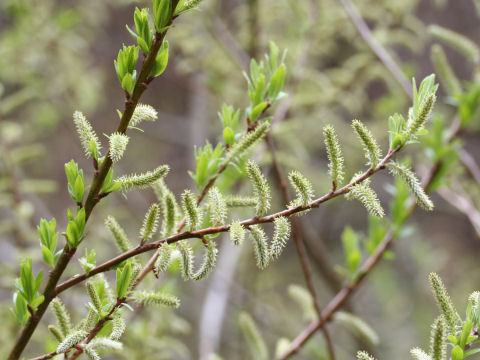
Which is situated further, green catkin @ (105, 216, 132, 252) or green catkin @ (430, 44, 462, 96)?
green catkin @ (430, 44, 462, 96)

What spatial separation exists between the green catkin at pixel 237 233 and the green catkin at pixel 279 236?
28 mm

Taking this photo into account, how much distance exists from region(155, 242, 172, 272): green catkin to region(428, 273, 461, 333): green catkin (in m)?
0.22

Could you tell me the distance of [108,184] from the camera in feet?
1.43

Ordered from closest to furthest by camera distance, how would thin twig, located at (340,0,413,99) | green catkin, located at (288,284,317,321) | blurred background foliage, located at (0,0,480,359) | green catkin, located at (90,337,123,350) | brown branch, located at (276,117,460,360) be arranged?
green catkin, located at (90,337,123,350) → brown branch, located at (276,117,460,360) → green catkin, located at (288,284,317,321) → thin twig, located at (340,0,413,99) → blurred background foliage, located at (0,0,480,359)

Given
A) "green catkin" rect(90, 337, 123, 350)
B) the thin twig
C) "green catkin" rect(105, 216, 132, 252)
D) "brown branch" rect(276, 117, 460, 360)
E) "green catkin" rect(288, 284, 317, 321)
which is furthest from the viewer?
the thin twig

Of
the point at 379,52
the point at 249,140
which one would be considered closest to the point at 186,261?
the point at 249,140

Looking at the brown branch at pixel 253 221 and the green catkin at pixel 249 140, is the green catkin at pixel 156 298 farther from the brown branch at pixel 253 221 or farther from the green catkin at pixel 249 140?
the green catkin at pixel 249 140

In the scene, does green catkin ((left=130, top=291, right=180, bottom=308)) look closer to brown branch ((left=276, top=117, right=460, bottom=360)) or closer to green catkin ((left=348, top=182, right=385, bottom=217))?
green catkin ((left=348, top=182, right=385, bottom=217))

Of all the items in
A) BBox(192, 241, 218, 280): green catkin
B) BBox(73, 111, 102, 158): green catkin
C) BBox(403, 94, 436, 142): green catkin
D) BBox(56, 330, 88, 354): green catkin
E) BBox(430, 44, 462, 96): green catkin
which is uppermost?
BBox(430, 44, 462, 96): green catkin

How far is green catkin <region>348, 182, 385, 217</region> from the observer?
15.7 inches

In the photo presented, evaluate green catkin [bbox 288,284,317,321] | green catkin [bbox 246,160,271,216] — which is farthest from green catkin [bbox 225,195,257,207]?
green catkin [bbox 288,284,317,321]

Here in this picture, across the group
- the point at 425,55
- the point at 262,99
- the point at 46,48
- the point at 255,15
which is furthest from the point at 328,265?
the point at 425,55

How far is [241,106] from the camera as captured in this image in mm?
1781

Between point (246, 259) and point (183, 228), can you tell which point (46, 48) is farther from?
point (183, 228)
